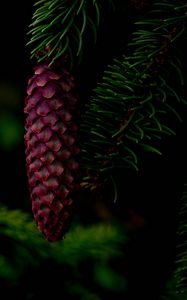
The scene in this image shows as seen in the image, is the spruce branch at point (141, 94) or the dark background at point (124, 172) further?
the dark background at point (124, 172)

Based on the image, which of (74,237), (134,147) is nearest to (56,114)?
(134,147)

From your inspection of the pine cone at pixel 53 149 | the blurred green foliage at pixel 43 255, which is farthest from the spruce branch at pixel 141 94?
the blurred green foliage at pixel 43 255

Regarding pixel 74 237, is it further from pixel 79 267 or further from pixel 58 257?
pixel 79 267

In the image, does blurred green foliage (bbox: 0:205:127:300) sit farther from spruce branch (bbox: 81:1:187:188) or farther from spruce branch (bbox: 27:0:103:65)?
spruce branch (bbox: 27:0:103:65)

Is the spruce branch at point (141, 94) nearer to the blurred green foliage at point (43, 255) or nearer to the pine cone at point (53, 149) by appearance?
the pine cone at point (53, 149)

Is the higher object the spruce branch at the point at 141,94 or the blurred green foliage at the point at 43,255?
Result: the spruce branch at the point at 141,94

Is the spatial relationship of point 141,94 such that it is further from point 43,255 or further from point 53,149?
point 43,255

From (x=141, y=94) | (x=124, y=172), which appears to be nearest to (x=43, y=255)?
(x=124, y=172)
